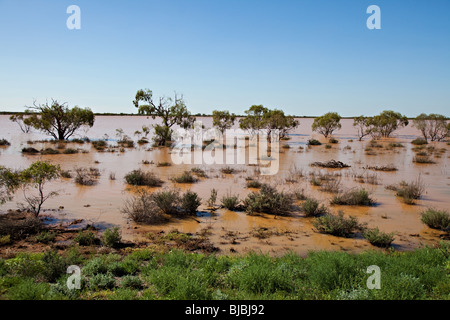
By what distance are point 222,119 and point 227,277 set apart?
112 ft

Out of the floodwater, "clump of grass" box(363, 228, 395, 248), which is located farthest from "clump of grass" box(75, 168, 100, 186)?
"clump of grass" box(363, 228, 395, 248)

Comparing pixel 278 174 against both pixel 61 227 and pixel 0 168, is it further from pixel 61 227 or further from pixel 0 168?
pixel 0 168

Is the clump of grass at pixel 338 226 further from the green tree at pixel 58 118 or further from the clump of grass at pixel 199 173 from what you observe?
the green tree at pixel 58 118

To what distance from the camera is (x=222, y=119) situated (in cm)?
3834

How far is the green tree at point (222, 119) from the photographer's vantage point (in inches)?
1486

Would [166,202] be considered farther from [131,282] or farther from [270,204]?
[131,282]

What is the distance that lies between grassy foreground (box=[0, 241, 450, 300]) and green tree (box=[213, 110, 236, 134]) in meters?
32.6

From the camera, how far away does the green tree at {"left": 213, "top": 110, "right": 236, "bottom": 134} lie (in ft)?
124

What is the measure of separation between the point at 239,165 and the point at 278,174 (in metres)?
3.39

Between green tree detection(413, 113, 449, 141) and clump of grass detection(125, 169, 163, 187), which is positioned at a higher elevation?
green tree detection(413, 113, 449, 141)

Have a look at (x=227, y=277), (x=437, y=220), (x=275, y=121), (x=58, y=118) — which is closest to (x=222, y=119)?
(x=275, y=121)

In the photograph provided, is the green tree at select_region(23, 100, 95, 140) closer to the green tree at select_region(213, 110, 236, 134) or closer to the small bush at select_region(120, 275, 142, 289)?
the green tree at select_region(213, 110, 236, 134)
